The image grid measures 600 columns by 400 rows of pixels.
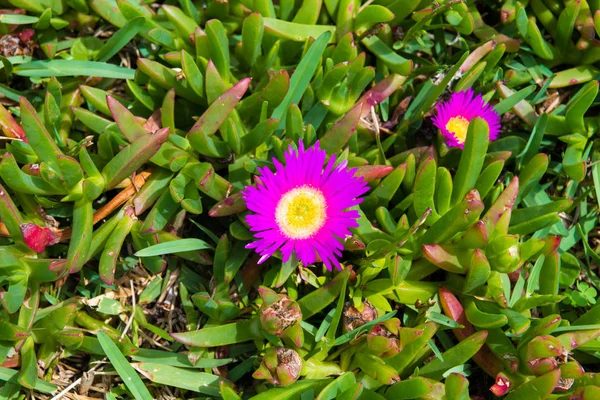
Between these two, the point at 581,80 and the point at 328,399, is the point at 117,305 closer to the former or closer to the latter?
the point at 328,399

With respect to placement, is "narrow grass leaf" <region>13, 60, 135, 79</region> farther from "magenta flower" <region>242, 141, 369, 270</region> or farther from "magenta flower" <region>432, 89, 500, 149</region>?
"magenta flower" <region>432, 89, 500, 149</region>

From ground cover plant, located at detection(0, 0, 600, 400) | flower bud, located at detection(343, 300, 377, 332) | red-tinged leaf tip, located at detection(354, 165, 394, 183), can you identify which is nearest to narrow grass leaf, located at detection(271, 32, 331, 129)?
ground cover plant, located at detection(0, 0, 600, 400)

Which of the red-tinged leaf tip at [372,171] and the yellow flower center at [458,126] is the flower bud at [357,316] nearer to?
the red-tinged leaf tip at [372,171]

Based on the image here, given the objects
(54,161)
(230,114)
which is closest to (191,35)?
(230,114)

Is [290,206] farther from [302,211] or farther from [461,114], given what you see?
[461,114]

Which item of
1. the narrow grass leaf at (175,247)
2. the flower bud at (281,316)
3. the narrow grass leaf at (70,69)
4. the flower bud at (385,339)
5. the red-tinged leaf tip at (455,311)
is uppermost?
the narrow grass leaf at (70,69)

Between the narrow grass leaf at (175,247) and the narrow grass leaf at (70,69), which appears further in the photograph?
the narrow grass leaf at (70,69)

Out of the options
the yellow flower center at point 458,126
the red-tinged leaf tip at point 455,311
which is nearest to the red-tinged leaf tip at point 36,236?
the red-tinged leaf tip at point 455,311

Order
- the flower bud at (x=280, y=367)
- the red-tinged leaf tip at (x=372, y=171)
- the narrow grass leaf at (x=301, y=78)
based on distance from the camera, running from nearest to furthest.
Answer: the flower bud at (x=280, y=367), the red-tinged leaf tip at (x=372, y=171), the narrow grass leaf at (x=301, y=78)

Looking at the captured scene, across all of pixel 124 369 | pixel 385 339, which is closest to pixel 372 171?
pixel 385 339
